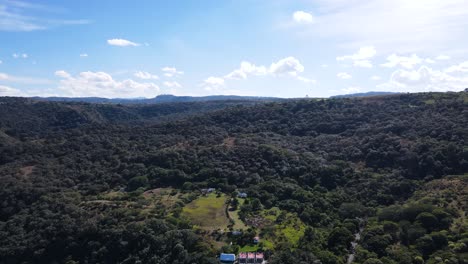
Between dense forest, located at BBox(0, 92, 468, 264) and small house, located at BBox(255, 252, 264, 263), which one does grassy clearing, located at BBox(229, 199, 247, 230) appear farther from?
small house, located at BBox(255, 252, 264, 263)

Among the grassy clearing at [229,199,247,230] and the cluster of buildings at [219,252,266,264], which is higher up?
the grassy clearing at [229,199,247,230]

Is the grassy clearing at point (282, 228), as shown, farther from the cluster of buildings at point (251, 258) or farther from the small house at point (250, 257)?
the small house at point (250, 257)

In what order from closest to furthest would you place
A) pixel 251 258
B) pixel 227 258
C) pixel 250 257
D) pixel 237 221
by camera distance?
1. pixel 227 258
2. pixel 251 258
3. pixel 250 257
4. pixel 237 221

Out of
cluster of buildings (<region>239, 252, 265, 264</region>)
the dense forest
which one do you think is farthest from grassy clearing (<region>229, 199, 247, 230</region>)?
cluster of buildings (<region>239, 252, 265, 264</region>)

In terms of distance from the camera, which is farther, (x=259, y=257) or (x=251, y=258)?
(x=259, y=257)

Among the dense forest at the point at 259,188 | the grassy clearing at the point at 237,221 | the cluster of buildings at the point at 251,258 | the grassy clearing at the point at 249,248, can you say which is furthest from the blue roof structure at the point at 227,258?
the grassy clearing at the point at 237,221

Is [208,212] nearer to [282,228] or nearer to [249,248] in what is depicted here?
[282,228]

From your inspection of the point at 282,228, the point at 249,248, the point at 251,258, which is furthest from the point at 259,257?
the point at 282,228
